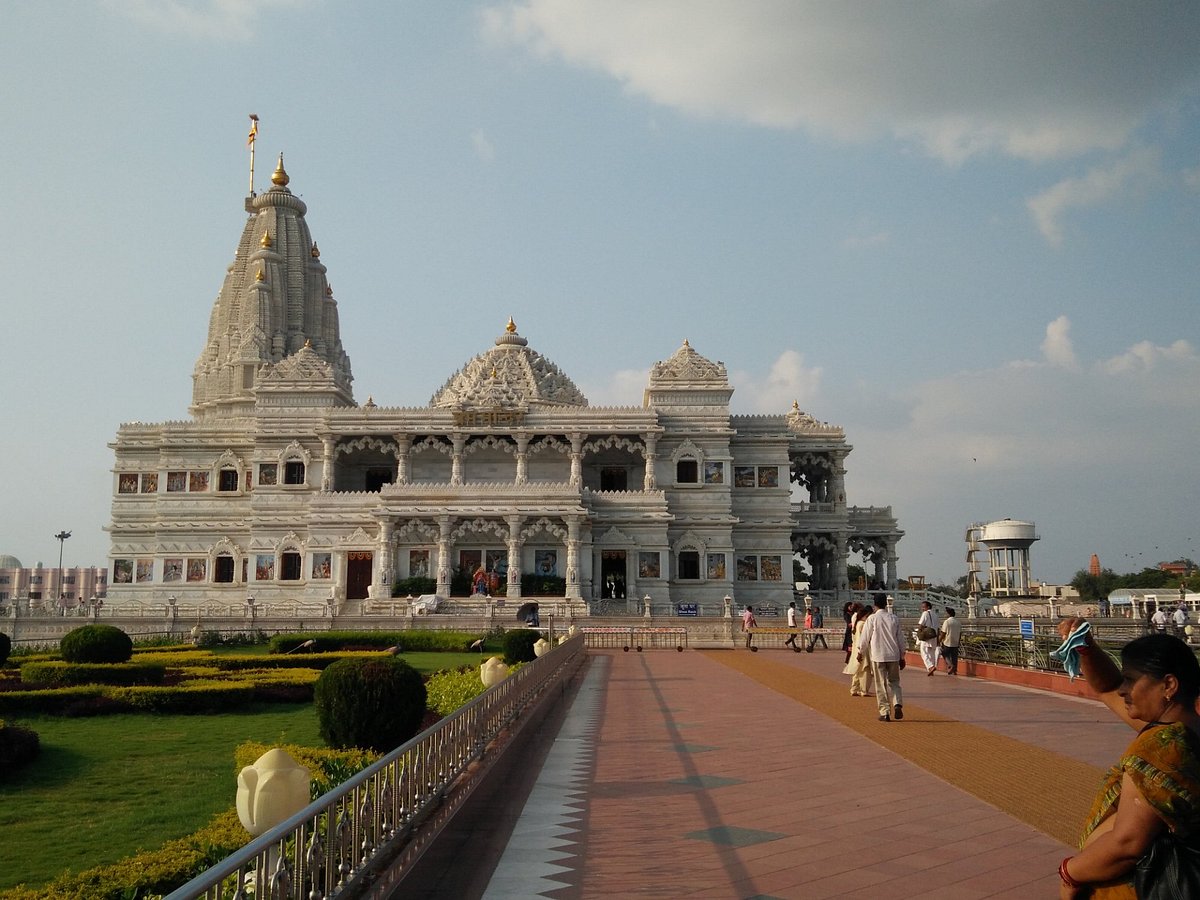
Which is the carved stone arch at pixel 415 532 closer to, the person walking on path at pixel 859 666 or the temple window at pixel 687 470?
the temple window at pixel 687 470

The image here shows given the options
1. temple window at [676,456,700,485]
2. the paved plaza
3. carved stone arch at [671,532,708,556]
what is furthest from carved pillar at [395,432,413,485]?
the paved plaza

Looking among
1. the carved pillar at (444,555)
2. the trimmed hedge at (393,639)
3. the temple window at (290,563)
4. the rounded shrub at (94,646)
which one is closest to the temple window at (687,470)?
the carved pillar at (444,555)

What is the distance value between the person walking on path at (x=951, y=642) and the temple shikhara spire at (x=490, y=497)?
23.5m

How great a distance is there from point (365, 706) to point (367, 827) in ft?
13.8

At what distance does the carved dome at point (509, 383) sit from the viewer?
52.3m

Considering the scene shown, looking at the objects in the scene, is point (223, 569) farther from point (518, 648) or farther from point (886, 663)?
point (886, 663)

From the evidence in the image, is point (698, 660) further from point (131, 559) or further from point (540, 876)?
point (131, 559)

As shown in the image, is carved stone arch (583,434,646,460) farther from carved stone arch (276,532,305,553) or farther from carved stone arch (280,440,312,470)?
carved stone arch (276,532,305,553)

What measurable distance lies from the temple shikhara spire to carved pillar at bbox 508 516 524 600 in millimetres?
72

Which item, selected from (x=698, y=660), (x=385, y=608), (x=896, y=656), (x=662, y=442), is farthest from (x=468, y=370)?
(x=896, y=656)

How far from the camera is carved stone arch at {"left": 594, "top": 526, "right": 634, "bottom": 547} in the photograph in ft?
160

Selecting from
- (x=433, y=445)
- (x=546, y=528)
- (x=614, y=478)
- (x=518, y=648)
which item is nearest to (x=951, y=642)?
(x=518, y=648)

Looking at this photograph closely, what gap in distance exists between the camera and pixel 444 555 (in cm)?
4625

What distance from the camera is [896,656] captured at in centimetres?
1448
